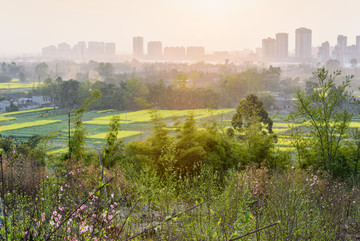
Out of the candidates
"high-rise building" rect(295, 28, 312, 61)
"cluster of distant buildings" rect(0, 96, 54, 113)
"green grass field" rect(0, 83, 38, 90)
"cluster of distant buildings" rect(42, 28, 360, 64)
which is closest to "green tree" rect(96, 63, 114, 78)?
"green grass field" rect(0, 83, 38, 90)

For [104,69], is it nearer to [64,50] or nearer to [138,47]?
[64,50]

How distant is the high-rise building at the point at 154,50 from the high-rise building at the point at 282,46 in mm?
11844

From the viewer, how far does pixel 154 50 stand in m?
41.2

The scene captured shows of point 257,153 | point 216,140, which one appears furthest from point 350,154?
point 216,140

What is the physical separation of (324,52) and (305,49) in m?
1.39

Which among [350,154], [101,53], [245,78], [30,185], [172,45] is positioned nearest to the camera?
[30,185]

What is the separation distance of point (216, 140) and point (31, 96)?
598 inches

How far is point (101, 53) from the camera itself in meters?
40.1

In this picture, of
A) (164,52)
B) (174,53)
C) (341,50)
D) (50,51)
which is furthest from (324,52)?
(50,51)

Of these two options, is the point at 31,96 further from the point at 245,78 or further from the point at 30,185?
the point at 30,185

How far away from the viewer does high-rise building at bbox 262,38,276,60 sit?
116 ft

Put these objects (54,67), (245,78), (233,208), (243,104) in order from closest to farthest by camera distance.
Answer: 1. (233,208)
2. (243,104)
3. (245,78)
4. (54,67)

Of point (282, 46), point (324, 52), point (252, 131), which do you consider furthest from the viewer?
point (282, 46)

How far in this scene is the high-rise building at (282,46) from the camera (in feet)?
113
